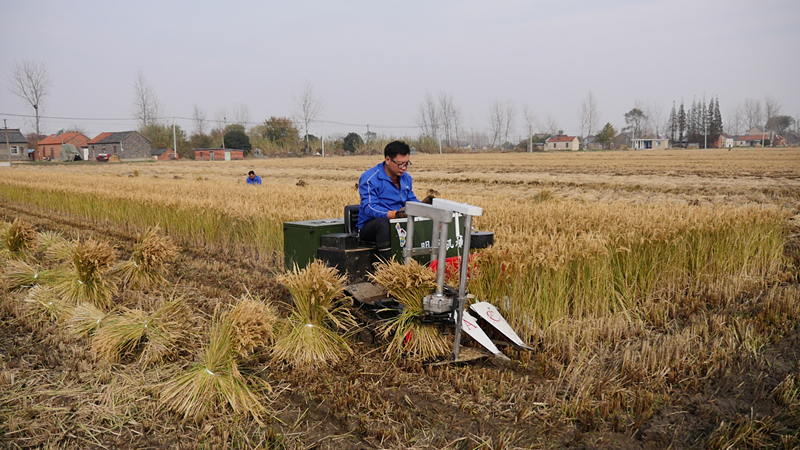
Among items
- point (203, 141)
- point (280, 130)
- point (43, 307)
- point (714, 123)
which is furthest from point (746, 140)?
point (43, 307)

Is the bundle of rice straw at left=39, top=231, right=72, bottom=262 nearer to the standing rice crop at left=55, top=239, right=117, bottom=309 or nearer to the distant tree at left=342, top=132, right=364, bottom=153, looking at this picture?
the standing rice crop at left=55, top=239, right=117, bottom=309

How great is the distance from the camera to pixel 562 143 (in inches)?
4109

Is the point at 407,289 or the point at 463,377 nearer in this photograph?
the point at 463,377

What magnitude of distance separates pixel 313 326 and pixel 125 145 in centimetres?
7983

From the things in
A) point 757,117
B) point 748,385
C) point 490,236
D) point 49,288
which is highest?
point 757,117

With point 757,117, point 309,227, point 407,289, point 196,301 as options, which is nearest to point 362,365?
point 407,289

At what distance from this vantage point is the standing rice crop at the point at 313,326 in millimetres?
4223

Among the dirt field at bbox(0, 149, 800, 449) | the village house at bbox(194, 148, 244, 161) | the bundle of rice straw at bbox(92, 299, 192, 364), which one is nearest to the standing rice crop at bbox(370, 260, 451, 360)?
the dirt field at bbox(0, 149, 800, 449)

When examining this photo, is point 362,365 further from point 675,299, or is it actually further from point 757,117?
point 757,117

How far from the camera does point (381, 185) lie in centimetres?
519

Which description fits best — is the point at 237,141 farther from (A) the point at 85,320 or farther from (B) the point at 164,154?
(A) the point at 85,320

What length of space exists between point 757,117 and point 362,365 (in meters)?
151

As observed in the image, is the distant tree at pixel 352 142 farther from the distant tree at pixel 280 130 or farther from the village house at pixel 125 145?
the village house at pixel 125 145

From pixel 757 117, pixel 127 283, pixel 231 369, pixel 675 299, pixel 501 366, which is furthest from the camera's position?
pixel 757 117
